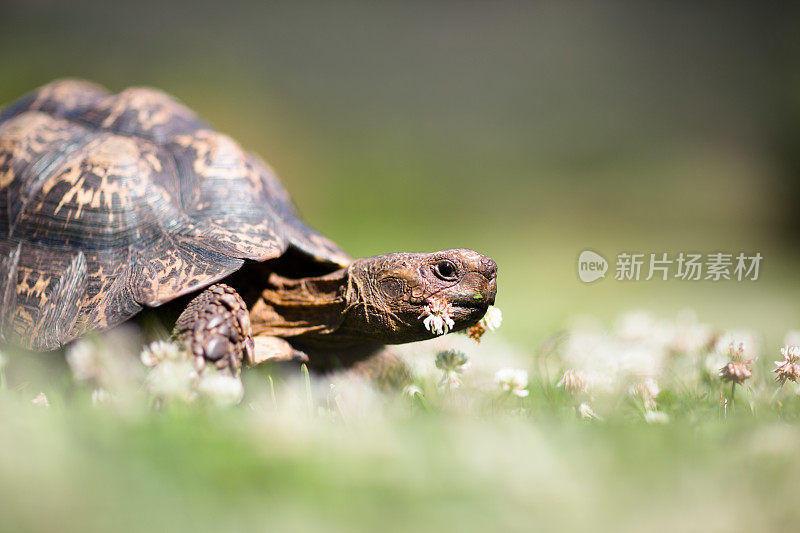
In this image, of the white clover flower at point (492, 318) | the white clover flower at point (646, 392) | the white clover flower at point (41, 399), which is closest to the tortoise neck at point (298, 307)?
the white clover flower at point (492, 318)

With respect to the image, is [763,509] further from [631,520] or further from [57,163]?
[57,163]

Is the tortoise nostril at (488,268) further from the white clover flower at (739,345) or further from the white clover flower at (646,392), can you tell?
the white clover flower at (739,345)

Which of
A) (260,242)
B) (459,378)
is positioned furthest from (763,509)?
(260,242)
